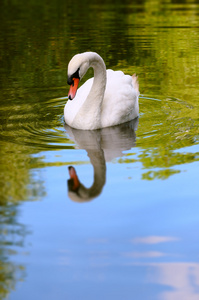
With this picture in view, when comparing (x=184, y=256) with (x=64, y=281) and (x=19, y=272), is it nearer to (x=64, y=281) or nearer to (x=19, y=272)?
(x=64, y=281)

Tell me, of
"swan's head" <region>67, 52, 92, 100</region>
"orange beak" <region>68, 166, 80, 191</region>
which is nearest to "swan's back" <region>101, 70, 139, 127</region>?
"swan's head" <region>67, 52, 92, 100</region>

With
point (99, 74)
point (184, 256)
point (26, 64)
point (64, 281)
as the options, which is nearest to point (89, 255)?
point (64, 281)

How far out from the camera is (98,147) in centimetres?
710

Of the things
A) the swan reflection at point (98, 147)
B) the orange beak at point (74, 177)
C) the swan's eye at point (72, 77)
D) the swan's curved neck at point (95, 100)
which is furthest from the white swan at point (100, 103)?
the orange beak at point (74, 177)

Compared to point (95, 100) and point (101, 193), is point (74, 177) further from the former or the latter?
point (95, 100)

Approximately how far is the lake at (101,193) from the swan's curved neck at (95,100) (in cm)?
16

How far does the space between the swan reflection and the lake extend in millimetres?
13

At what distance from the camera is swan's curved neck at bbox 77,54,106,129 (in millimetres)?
7758

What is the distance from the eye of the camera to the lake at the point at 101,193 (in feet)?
13.6

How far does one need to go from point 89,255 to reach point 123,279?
43 centimetres

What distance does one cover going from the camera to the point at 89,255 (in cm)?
444

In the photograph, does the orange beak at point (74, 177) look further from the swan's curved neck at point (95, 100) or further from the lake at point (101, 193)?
the swan's curved neck at point (95, 100)

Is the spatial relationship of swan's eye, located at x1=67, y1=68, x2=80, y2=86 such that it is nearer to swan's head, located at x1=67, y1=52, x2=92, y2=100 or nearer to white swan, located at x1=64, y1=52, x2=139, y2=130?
swan's head, located at x1=67, y1=52, x2=92, y2=100

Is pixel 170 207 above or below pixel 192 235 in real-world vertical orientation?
above
